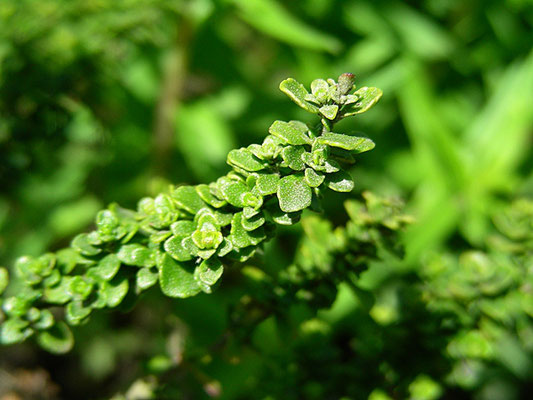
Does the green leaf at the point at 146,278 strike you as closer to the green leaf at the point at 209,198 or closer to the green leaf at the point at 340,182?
the green leaf at the point at 209,198

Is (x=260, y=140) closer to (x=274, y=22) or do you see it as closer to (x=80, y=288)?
(x=274, y=22)

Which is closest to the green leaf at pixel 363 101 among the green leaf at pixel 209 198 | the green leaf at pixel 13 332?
the green leaf at pixel 209 198

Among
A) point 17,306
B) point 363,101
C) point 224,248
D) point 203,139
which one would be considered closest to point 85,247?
point 17,306

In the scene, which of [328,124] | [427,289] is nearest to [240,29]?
[427,289]

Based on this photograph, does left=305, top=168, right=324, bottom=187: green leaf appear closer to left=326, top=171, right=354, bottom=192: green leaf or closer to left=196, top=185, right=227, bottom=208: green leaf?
left=326, top=171, right=354, bottom=192: green leaf

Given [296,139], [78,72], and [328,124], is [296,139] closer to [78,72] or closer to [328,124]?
[328,124]
